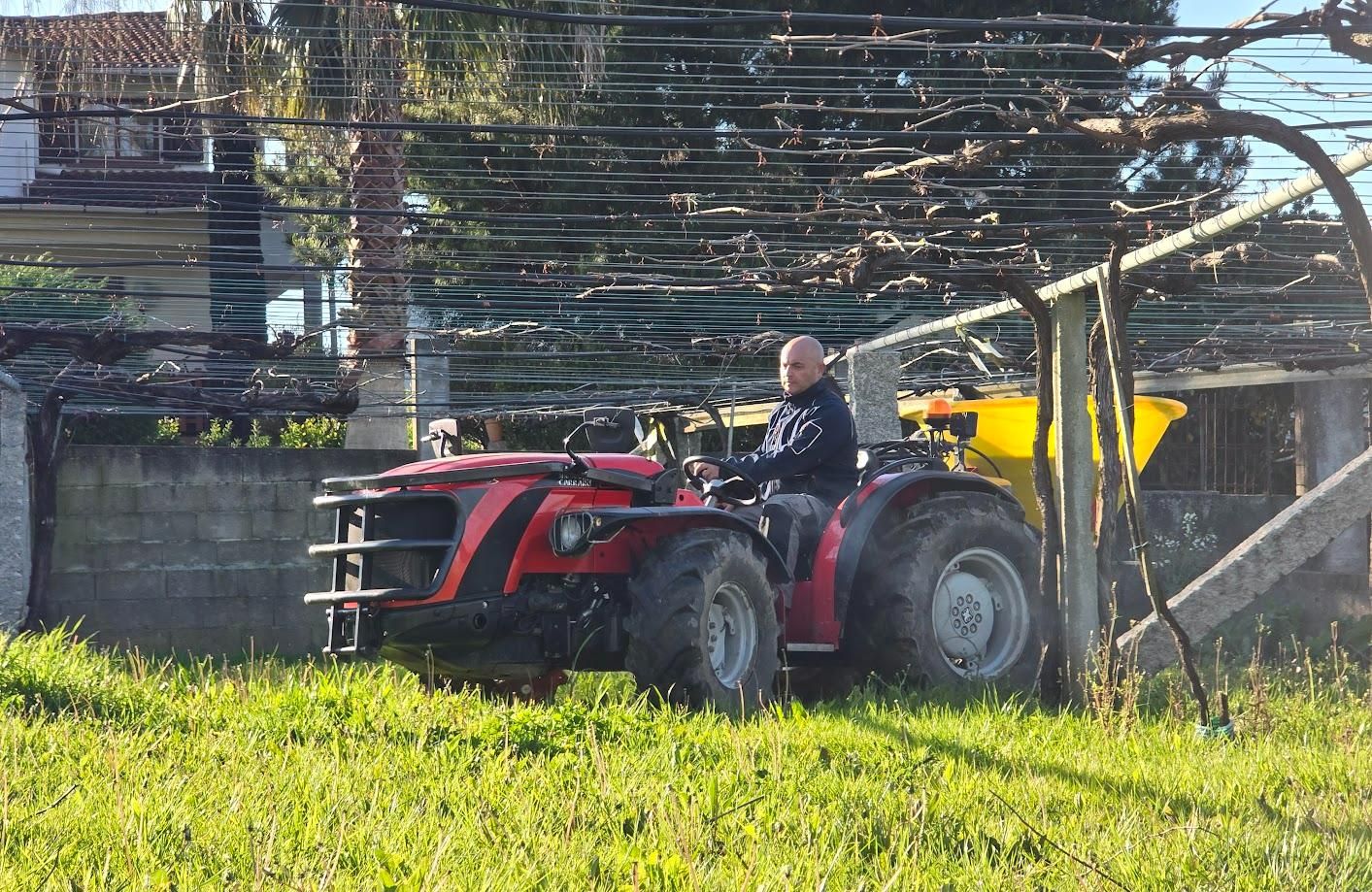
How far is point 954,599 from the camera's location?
25.8ft

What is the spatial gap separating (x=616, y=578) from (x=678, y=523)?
37 cm

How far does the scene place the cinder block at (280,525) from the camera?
12.2 metres

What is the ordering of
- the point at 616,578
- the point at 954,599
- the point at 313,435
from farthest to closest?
1. the point at 313,435
2. the point at 954,599
3. the point at 616,578

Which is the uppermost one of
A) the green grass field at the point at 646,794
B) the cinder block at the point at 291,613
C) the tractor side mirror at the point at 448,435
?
the tractor side mirror at the point at 448,435

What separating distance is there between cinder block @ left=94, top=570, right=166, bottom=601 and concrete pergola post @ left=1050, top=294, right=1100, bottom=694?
296 inches

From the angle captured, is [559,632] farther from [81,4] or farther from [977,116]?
[977,116]

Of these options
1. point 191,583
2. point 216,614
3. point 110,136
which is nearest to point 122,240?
point 191,583

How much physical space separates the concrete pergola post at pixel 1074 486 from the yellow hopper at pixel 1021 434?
272 centimetres

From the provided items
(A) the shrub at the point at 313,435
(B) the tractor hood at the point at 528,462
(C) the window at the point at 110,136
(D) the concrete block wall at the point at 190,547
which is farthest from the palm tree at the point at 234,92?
(A) the shrub at the point at 313,435

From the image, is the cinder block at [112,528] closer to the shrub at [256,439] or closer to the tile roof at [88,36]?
the tile roof at [88,36]

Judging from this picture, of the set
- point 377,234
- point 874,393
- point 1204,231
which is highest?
point 377,234

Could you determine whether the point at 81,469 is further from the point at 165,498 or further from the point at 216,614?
the point at 216,614

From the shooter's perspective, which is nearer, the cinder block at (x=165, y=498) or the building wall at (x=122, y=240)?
the cinder block at (x=165, y=498)

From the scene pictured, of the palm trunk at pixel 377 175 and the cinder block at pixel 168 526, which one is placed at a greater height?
the palm trunk at pixel 377 175
